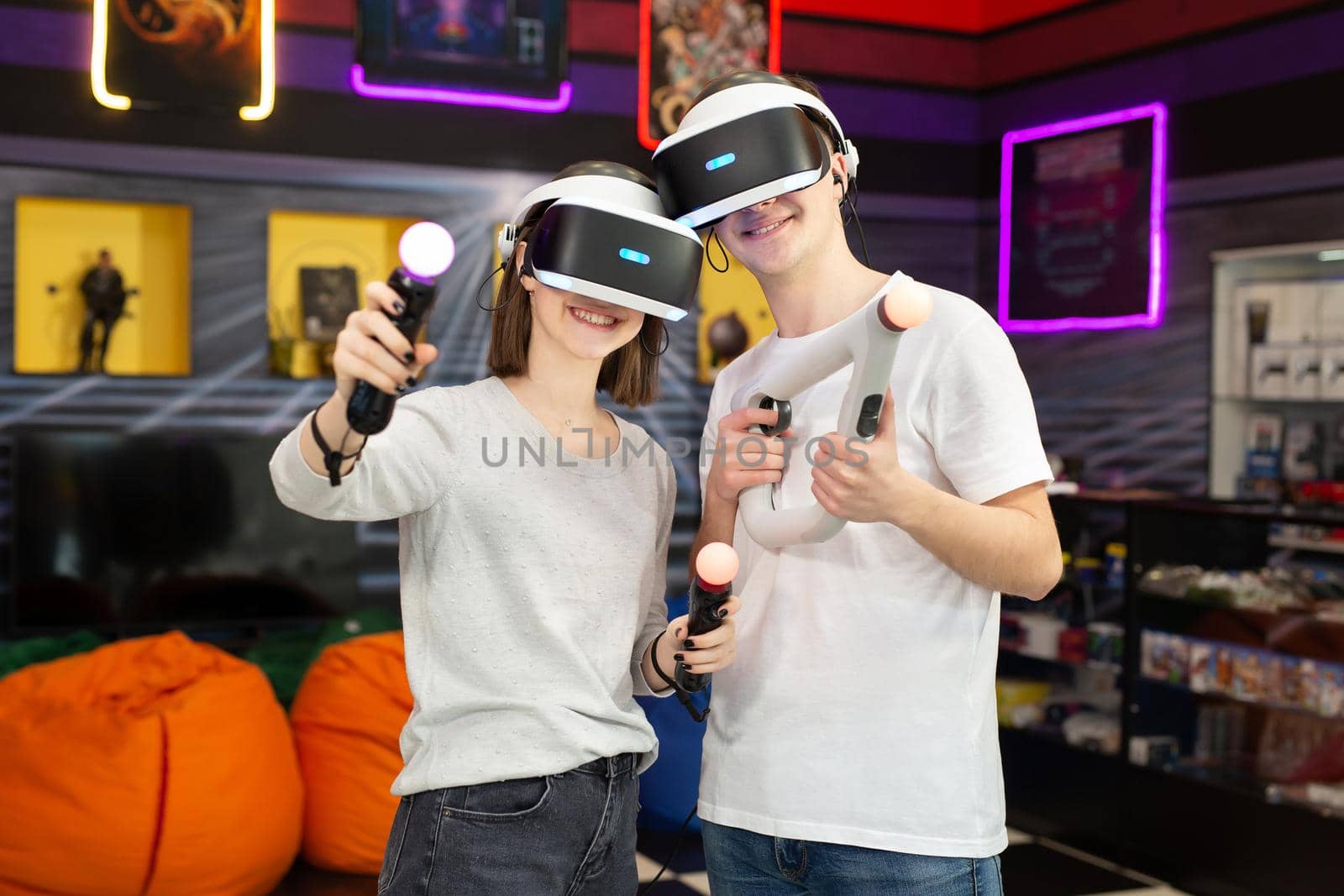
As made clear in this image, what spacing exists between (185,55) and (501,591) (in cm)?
389

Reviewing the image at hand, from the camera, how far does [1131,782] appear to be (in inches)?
159

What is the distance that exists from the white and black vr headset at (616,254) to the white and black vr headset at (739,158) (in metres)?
0.05

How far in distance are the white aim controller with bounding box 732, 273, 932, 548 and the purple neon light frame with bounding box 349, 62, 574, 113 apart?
375cm

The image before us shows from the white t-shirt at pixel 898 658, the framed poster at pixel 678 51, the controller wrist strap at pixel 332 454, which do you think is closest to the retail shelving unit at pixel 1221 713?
the framed poster at pixel 678 51

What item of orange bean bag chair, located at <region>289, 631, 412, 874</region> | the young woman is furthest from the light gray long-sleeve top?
orange bean bag chair, located at <region>289, 631, 412, 874</region>

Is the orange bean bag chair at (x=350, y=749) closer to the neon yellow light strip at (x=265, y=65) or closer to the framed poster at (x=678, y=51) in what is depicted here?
the neon yellow light strip at (x=265, y=65)

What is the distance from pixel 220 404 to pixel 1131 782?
3.47m

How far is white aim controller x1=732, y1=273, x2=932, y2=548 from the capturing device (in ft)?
3.80

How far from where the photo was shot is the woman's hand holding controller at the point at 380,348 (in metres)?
1.06

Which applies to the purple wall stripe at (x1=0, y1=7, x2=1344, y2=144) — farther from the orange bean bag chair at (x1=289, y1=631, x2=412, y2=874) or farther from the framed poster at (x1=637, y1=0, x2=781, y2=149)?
the orange bean bag chair at (x1=289, y1=631, x2=412, y2=874)

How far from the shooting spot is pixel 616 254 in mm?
1362

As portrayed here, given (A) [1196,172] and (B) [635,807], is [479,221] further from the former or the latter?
(B) [635,807]

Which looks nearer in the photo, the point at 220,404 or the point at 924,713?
the point at 924,713

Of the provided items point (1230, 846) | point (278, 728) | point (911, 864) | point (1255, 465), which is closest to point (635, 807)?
point (911, 864)
